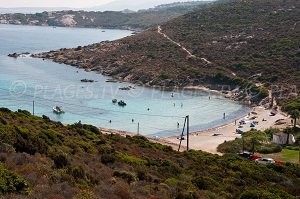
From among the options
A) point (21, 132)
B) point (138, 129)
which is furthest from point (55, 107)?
point (21, 132)

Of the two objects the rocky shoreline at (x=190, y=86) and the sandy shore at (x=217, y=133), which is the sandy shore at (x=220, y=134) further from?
the rocky shoreline at (x=190, y=86)

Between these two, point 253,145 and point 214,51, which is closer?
point 253,145

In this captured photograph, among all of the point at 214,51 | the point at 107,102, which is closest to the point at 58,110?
the point at 107,102

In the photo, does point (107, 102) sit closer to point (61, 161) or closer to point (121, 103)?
point (121, 103)

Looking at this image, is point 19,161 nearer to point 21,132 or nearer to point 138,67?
point 21,132

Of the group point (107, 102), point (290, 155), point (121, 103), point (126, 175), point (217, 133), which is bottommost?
point (217, 133)

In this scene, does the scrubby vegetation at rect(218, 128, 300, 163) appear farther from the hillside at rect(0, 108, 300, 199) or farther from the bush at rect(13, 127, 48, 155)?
the bush at rect(13, 127, 48, 155)
